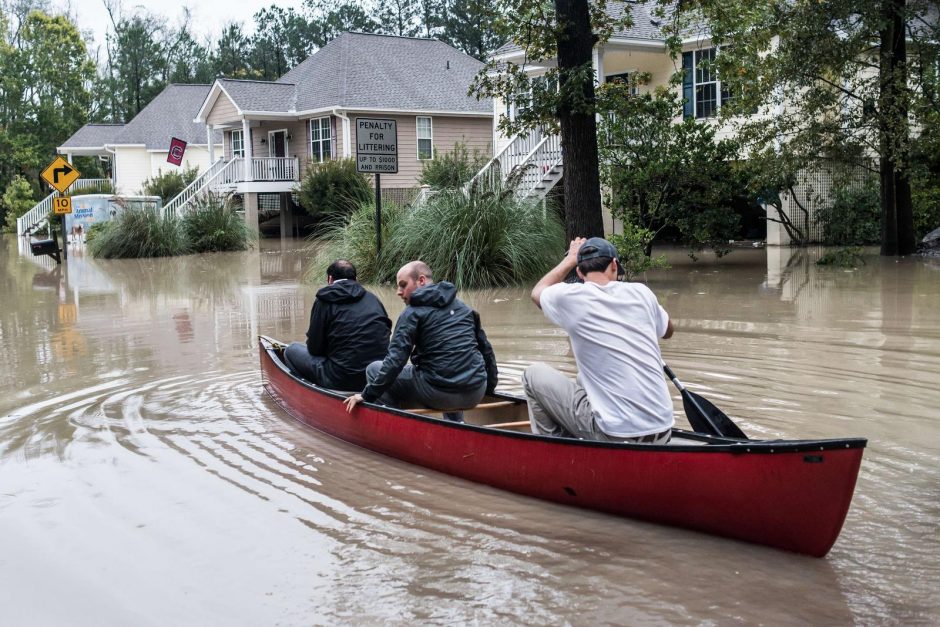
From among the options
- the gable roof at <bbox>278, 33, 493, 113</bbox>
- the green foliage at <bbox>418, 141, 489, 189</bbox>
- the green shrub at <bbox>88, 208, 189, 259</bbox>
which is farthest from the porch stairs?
the gable roof at <bbox>278, 33, 493, 113</bbox>

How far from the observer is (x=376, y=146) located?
1709 cm

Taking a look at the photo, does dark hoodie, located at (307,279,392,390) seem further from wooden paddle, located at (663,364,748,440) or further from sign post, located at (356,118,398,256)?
sign post, located at (356,118,398,256)

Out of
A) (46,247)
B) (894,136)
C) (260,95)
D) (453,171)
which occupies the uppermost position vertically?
(260,95)

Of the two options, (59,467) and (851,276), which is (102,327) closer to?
(59,467)

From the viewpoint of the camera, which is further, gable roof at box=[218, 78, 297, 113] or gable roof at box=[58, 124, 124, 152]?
gable roof at box=[58, 124, 124, 152]

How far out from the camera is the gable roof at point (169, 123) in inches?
2031

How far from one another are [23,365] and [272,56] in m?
63.4

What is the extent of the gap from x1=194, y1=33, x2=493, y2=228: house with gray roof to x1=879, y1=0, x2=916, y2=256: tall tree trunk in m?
17.8

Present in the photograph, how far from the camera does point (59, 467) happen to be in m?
7.43

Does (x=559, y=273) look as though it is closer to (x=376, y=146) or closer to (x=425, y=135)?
(x=376, y=146)

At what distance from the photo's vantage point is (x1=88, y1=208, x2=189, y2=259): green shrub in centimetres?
2989

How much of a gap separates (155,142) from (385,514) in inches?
1920

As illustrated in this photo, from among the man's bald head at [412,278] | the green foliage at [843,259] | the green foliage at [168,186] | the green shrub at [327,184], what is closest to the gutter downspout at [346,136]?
the green shrub at [327,184]

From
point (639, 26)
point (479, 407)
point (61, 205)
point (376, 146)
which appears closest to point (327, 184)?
point (61, 205)
